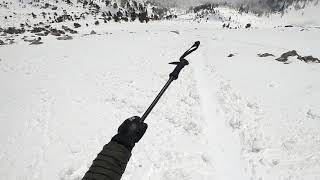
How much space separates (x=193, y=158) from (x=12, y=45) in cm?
2331

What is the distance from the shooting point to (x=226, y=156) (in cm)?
953

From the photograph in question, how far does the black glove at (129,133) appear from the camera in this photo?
2836 millimetres

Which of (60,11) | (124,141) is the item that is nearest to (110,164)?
(124,141)

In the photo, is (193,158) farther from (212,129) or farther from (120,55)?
(120,55)

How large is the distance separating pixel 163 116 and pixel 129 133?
9.57m

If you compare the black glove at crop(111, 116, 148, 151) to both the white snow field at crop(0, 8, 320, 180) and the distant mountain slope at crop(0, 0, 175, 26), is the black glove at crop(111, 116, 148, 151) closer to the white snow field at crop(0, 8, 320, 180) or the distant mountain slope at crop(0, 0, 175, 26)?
the white snow field at crop(0, 8, 320, 180)

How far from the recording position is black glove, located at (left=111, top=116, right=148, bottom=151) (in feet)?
9.30

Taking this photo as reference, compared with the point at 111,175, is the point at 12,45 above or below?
below

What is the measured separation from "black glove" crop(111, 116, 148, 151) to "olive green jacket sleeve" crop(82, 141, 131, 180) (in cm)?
5

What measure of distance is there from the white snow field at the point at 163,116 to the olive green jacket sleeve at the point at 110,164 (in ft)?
17.9

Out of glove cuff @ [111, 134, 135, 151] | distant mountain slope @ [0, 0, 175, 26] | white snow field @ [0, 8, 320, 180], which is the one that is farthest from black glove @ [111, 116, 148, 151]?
distant mountain slope @ [0, 0, 175, 26]

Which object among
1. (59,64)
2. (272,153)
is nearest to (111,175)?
(272,153)

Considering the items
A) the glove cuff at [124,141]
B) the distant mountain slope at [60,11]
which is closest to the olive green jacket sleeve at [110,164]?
the glove cuff at [124,141]

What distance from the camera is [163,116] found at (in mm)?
12391
